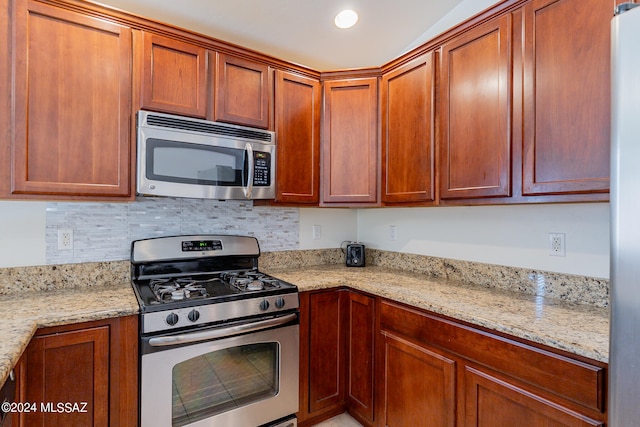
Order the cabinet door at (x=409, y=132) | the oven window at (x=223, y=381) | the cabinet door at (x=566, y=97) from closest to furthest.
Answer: the cabinet door at (x=566, y=97) → the oven window at (x=223, y=381) → the cabinet door at (x=409, y=132)

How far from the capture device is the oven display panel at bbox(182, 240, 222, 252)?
82.4 inches

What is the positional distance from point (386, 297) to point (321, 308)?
1.36 feet

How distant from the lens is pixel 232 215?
91.4 inches

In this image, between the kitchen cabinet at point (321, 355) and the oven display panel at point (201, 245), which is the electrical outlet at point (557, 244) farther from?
the oven display panel at point (201, 245)

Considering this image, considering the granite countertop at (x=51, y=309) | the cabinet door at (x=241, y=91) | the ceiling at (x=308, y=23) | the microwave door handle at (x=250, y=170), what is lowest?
the granite countertop at (x=51, y=309)

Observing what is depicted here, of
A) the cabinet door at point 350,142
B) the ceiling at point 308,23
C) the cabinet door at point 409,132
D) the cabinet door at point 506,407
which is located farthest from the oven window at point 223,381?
the ceiling at point 308,23

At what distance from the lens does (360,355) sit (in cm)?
202

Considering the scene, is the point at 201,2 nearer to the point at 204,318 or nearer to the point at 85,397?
the point at 204,318

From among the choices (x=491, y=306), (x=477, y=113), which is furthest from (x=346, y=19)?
(x=491, y=306)

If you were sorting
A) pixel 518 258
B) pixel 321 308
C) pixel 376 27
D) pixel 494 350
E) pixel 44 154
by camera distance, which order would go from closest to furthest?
pixel 494 350
pixel 44 154
pixel 518 258
pixel 321 308
pixel 376 27

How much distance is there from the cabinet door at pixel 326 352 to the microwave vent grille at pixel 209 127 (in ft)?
3.35

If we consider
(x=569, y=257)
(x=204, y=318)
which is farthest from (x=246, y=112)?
(x=569, y=257)

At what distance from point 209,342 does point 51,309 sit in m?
0.66

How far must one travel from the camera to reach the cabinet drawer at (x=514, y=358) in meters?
1.08
